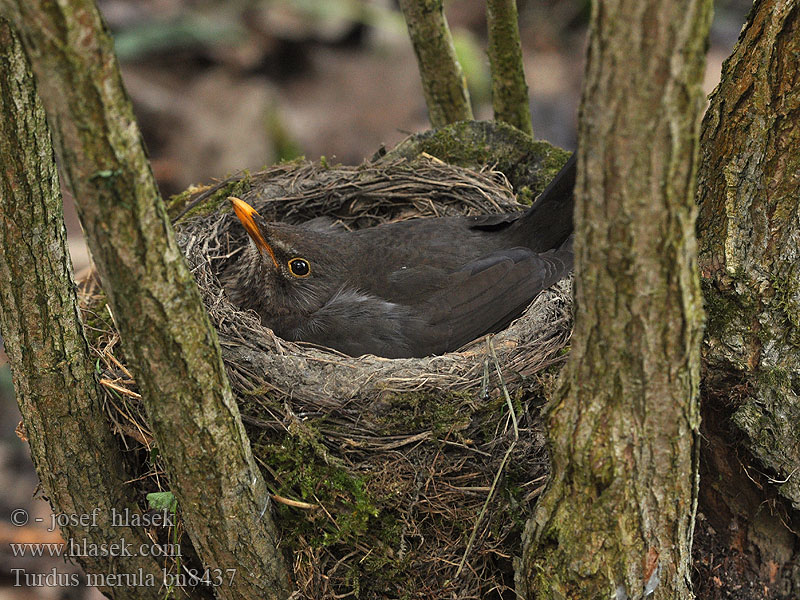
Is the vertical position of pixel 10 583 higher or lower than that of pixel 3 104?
lower

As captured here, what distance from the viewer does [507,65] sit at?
420cm

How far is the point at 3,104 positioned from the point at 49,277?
523 mm

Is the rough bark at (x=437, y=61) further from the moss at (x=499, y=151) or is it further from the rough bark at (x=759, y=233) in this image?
the rough bark at (x=759, y=233)

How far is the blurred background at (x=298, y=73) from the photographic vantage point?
28.9 ft

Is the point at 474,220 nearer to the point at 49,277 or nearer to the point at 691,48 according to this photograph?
the point at 49,277

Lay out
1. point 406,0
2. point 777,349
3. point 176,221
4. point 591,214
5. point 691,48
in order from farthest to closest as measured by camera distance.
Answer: point 176,221, point 406,0, point 777,349, point 591,214, point 691,48

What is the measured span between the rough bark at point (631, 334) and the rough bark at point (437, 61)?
2.57 metres

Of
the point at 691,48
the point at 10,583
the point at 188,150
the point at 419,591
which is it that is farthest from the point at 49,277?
the point at 188,150

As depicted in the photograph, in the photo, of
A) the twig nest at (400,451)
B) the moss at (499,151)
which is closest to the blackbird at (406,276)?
the twig nest at (400,451)

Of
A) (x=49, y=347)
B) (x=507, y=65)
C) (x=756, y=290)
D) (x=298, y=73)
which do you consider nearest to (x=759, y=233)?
(x=756, y=290)

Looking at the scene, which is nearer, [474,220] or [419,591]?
[419,591]

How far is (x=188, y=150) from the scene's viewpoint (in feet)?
29.1

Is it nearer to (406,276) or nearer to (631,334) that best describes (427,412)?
(406,276)

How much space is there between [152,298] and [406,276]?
2153 millimetres
